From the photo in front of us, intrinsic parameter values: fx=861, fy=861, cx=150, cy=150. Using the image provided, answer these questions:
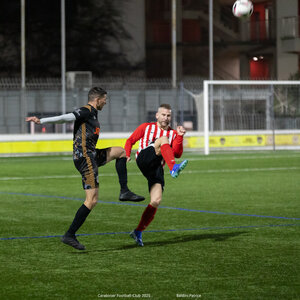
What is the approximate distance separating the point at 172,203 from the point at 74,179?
6183mm

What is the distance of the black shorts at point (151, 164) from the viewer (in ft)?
32.8

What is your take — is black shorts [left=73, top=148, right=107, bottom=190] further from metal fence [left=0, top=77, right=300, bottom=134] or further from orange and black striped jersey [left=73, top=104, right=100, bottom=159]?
metal fence [left=0, top=77, right=300, bottom=134]

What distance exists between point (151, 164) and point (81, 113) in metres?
1.17

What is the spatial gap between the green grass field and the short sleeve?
58.5 inches

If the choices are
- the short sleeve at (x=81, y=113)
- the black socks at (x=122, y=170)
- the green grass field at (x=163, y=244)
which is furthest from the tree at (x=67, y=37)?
the short sleeve at (x=81, y=113)

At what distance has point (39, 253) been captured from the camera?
940 centimetres

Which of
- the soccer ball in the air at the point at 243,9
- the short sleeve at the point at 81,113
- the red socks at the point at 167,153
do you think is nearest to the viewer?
the short sleeve at the point at 81,113

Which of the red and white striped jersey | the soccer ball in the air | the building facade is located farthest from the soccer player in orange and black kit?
the building facade

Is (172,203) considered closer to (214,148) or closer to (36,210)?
(36,210)

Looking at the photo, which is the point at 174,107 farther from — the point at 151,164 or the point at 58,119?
the point at 58,119

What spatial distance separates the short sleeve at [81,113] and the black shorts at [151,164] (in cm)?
101

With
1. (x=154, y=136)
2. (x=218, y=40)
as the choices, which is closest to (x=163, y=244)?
(x=154, y=136)

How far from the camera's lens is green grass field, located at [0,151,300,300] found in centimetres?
748

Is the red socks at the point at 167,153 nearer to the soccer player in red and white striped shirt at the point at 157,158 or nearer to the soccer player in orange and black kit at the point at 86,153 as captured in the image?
the soccer player in red and white striped shirt at the point at 157,158
